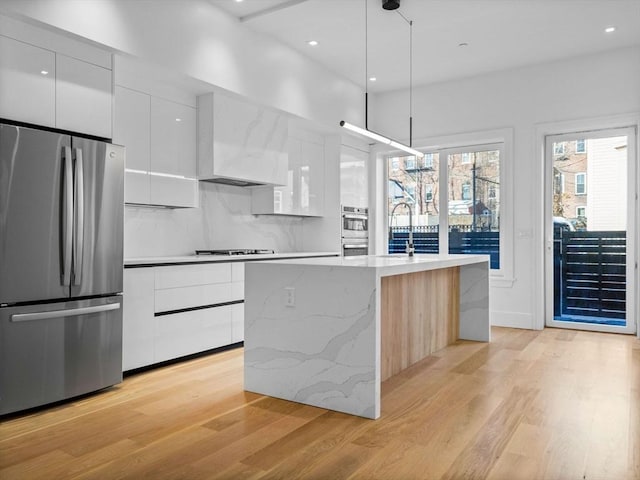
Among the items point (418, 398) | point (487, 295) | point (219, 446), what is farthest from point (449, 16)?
point (219, 446)

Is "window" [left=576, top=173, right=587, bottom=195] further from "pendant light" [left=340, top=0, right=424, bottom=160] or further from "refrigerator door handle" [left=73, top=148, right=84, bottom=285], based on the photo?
"refrigerator door handle" [left=73, top=148, right=84, bottom=285]

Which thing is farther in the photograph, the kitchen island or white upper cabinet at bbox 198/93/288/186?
white upper cabinet at bbox 198/93/288/186

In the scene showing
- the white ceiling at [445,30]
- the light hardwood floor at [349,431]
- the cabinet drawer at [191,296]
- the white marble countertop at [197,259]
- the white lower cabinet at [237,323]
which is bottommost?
the light hardwood floor at [349,431]

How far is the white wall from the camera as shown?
496cm

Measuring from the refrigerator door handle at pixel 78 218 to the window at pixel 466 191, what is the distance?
4.34m

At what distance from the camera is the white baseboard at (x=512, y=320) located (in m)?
5.36

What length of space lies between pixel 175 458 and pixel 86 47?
250cm

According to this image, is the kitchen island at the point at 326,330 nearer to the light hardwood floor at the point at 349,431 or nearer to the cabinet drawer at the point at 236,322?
the light hardwood floor at the point at 349,431

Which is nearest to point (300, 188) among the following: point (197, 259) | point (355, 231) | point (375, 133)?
point (355, 231)

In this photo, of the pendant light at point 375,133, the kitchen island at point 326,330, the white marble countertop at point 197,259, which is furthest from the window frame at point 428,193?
the kitchen island at point 326,330

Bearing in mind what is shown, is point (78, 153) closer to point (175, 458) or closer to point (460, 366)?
point (175, 458)

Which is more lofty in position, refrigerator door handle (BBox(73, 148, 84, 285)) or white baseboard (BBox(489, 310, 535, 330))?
refrigerator door handle (BBox(73, 148, 84, 285))

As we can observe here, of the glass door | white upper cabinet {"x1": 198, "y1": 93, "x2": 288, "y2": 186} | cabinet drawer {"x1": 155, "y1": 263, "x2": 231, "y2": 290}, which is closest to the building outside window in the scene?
the glass door

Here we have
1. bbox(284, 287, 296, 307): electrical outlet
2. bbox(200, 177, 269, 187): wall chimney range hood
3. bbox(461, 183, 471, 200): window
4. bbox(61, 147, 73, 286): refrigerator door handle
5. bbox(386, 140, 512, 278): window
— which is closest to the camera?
bbox(61, 147, 73, 286): refrigerator door handle
